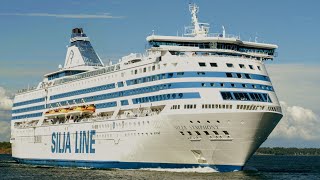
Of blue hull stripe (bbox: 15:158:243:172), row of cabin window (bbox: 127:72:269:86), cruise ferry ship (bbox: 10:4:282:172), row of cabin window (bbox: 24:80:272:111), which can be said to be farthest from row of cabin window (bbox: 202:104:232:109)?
blue hull stripe (bbox: 15:158:243:172)

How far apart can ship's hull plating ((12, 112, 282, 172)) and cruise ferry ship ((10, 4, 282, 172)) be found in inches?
3.0

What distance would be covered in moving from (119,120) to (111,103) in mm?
3823

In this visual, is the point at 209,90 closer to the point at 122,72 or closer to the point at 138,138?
the point at 138,138

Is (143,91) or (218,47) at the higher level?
(218,47)

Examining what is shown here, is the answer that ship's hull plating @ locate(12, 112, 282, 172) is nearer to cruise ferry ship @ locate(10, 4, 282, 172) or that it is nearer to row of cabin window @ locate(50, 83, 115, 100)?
cruise ferry ship @ locate(10, 4, 282, 172)

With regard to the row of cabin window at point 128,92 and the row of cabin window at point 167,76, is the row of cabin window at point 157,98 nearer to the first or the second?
the row of cabin window at point 128,92

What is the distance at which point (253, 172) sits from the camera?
48844 millimetres

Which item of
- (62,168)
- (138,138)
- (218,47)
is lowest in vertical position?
(62,168)

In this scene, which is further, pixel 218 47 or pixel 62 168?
pixel 62 168

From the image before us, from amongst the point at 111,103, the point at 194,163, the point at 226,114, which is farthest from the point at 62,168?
the point at 226,114

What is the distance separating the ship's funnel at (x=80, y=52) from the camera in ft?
224

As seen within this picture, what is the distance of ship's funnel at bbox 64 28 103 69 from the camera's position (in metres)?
68.2

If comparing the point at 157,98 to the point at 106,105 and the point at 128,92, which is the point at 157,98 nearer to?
the point at 128,92

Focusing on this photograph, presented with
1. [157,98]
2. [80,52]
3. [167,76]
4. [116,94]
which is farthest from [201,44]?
[80,52]
